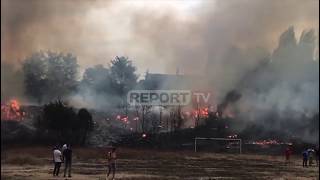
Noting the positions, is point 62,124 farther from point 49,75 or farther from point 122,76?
point 122,76

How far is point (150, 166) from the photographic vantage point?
27859 mm

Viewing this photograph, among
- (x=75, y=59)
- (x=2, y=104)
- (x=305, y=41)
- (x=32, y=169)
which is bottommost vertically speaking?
(x=32, y=169)

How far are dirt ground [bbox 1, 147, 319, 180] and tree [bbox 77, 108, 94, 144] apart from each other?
1.17 metres

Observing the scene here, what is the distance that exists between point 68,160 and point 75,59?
38.5ft

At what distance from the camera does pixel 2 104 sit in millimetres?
29141

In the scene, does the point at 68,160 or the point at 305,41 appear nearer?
the point at 68,160

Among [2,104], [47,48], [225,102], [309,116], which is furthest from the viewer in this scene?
[309,116]

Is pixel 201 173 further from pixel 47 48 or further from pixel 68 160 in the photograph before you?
Result: pixel 47 48

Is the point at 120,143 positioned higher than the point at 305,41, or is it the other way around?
the point at 305,41

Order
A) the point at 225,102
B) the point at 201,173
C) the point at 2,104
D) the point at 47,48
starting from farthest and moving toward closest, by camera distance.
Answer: the point at 225,102 → the point at 47,48 → the point at 2,104 → the point at 201,173

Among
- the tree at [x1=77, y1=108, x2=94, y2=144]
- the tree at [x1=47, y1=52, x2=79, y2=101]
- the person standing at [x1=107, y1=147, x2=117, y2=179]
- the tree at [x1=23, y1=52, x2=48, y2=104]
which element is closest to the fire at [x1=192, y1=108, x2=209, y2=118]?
the tree at [x1=77, y1=108, x2=94, y2=144]

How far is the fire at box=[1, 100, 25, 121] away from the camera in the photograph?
1140 inches

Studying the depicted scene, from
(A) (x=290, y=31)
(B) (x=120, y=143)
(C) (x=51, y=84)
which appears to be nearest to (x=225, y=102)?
(A) (x=290, y=31)

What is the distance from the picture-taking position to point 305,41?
39.7 meters
